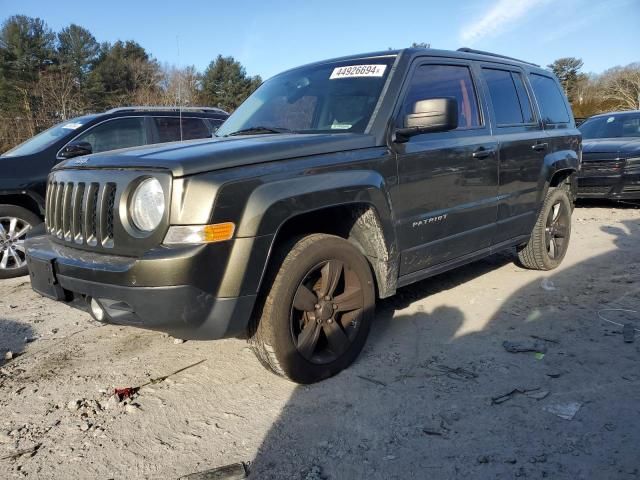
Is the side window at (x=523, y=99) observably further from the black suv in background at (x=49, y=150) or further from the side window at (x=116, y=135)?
the side window at (x=116, y=135)

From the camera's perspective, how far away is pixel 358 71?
3541 millimetres

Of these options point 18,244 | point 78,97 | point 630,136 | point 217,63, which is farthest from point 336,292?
point 217,63

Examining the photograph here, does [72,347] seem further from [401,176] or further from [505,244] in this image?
[505,244]

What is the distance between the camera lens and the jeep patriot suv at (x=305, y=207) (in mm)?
2389

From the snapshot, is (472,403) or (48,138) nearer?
(472,403)

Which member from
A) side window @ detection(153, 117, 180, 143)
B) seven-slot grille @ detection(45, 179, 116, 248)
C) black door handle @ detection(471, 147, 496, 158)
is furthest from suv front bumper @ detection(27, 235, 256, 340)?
side window @ detection(153, 117, 180, 143)

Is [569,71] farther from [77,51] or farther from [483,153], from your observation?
[483,153]

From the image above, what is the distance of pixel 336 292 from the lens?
3139mm

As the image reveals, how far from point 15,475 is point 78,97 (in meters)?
30.0

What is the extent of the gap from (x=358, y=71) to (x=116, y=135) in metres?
3.80

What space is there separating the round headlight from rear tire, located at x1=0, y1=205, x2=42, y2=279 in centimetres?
377

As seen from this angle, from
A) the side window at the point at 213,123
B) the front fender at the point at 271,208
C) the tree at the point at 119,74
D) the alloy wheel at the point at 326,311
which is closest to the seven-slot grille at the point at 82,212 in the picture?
the front fender at the point at 271,208

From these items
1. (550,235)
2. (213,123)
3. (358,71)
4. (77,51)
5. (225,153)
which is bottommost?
(550,235)

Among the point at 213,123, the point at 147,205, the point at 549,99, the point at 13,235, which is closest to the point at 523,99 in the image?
the point at 549,99
